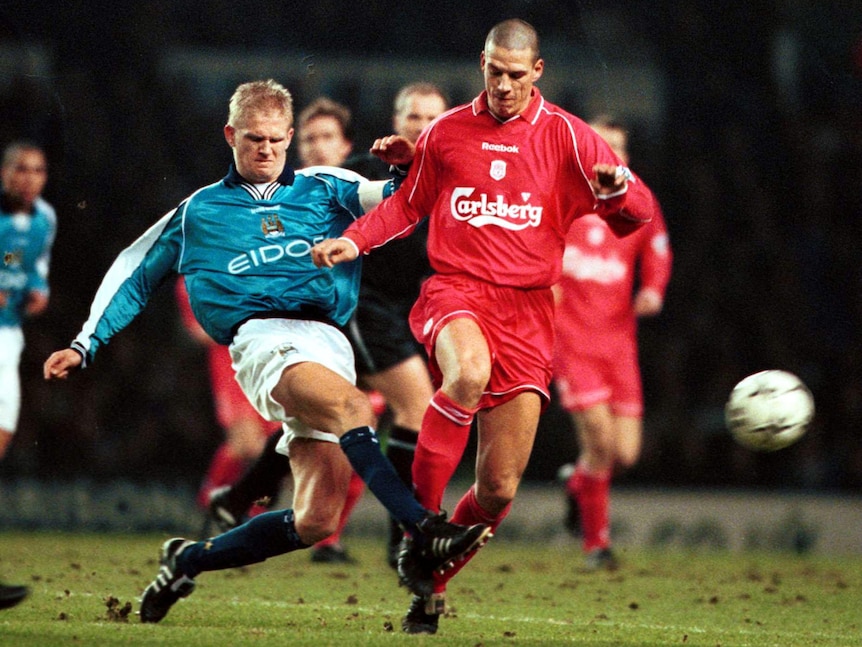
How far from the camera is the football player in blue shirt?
15.5ft

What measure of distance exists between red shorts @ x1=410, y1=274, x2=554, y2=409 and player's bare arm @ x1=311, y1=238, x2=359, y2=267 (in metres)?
0.44

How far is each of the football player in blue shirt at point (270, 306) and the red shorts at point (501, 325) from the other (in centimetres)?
30

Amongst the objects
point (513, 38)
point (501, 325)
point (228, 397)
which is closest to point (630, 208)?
point (501, 325)

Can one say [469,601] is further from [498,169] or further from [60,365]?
[60,365]

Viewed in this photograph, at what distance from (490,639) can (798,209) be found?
10496mm

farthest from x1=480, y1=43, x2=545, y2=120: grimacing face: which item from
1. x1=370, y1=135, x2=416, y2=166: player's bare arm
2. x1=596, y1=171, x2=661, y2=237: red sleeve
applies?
x1=596, y1=171, x2=661, y2=237: red sleeve

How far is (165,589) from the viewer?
494 centimetres

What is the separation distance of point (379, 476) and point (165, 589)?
3.10ft

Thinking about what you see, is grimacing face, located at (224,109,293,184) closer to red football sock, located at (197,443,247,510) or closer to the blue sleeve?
the blue sleeve

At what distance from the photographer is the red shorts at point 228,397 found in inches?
351

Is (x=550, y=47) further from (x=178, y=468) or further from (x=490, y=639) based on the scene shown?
(x=490, y=639)

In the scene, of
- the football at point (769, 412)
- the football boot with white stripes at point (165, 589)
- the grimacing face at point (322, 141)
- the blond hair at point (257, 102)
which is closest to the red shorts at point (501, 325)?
the blond hair at point (257, 102)

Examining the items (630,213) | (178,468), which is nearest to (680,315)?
(178,468)

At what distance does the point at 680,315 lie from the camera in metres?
13.4
